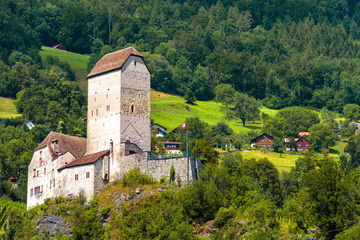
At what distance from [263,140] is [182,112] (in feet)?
111

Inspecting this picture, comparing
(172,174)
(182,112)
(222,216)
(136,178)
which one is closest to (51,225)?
(136,178)

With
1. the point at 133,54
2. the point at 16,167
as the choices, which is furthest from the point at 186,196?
the point at 16,167

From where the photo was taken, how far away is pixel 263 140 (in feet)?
481

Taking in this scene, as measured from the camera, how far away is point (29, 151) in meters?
112

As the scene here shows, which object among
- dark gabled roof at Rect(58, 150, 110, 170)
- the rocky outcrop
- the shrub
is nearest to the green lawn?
the shrub

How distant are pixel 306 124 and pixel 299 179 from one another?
67021 mm

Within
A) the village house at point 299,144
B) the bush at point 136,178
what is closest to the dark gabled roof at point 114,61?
the bush at point 136,178

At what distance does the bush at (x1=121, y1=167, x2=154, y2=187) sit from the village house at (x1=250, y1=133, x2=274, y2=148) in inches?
3080

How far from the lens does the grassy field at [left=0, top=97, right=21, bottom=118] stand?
148125 millimetres

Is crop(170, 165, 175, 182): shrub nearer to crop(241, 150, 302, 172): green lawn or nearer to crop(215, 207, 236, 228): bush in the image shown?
crop(215, 207, 236, 228): bush

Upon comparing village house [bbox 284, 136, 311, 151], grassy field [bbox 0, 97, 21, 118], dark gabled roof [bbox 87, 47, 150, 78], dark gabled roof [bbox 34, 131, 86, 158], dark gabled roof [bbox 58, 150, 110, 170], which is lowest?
dark gabled roof [bbox 58, 150, 110, 170]

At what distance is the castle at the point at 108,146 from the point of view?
7138 cm

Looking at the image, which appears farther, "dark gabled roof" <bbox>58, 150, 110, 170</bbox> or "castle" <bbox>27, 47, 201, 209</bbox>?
"dark gabled roof" <bbox>58, 150, 110, 170</bbox>

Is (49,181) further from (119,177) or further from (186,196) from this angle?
(186,196)
